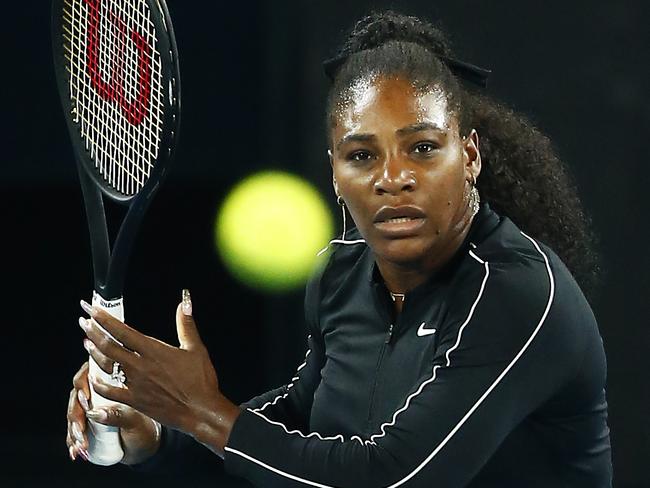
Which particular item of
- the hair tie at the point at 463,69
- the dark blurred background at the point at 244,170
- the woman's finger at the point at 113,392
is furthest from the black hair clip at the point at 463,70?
the dark blurred background at the point at 244,170

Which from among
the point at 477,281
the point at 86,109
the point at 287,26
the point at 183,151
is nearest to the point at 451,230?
the point at 477,281

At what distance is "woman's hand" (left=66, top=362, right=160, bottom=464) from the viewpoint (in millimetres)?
1520

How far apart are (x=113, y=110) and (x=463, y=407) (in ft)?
2.06

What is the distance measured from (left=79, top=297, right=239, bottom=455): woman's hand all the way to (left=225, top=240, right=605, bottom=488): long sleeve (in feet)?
0.11

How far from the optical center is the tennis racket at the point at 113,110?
1503mm

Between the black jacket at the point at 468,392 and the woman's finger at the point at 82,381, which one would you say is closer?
the black jacket at the point at 468,392

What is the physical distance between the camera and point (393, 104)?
1.43 meters

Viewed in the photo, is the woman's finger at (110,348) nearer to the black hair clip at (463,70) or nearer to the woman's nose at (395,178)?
the woman's nose at (395,178)

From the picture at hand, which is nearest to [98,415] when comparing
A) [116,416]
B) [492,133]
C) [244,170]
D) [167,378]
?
[116,416]

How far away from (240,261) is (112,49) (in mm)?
1645

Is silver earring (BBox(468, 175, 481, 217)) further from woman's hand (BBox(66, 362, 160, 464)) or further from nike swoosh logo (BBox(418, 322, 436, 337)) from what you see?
woman's hand (BBox(66, 362, 160, 464))

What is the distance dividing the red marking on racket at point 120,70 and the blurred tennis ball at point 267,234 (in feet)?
4.58

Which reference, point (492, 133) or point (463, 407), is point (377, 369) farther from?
point (492, 133)

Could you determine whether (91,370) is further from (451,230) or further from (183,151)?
(183,151)
